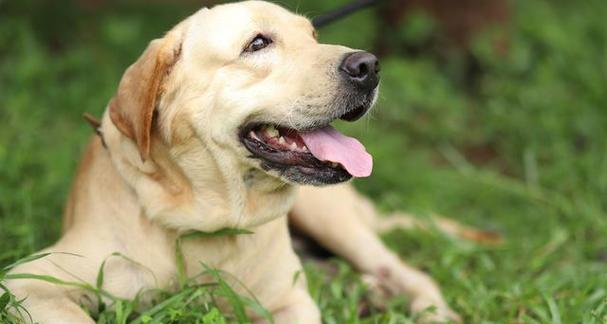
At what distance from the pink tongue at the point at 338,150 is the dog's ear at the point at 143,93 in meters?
0.56

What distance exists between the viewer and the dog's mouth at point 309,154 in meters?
2.97

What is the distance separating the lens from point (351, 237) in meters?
4.25

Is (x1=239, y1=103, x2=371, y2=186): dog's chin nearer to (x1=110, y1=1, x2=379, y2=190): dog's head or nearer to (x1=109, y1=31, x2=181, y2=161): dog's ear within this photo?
(x1=110, y1=1, x2=379, y2=190): dog's head

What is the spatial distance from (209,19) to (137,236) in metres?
0.87

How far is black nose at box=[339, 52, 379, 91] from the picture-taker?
2.92 meters

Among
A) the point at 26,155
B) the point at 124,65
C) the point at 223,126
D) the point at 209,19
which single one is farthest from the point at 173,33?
the point at 124,65

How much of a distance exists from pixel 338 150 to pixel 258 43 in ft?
1.69

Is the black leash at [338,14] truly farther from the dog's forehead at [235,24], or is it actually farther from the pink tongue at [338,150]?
the pink tongue at [338,150]

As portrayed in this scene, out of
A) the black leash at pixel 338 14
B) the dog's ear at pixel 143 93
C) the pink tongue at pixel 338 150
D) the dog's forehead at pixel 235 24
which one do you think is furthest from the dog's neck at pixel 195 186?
the black leash at pixel 338 14

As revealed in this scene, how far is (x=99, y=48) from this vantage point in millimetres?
6570

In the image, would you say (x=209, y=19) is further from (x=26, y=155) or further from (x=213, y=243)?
(x=26, y=155)

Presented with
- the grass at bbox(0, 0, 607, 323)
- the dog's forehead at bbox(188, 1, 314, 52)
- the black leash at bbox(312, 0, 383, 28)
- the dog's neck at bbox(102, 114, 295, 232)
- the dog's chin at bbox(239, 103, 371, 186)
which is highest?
the dog's forehead at bbox(188, 1, 314, 52)

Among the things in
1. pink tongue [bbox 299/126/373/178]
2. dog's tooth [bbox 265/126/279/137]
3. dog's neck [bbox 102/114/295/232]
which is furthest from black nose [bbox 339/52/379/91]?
dog's neck [bbox 102/114/295/232]

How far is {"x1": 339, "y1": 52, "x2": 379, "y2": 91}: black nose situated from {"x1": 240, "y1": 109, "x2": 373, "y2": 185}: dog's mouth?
159 mm
